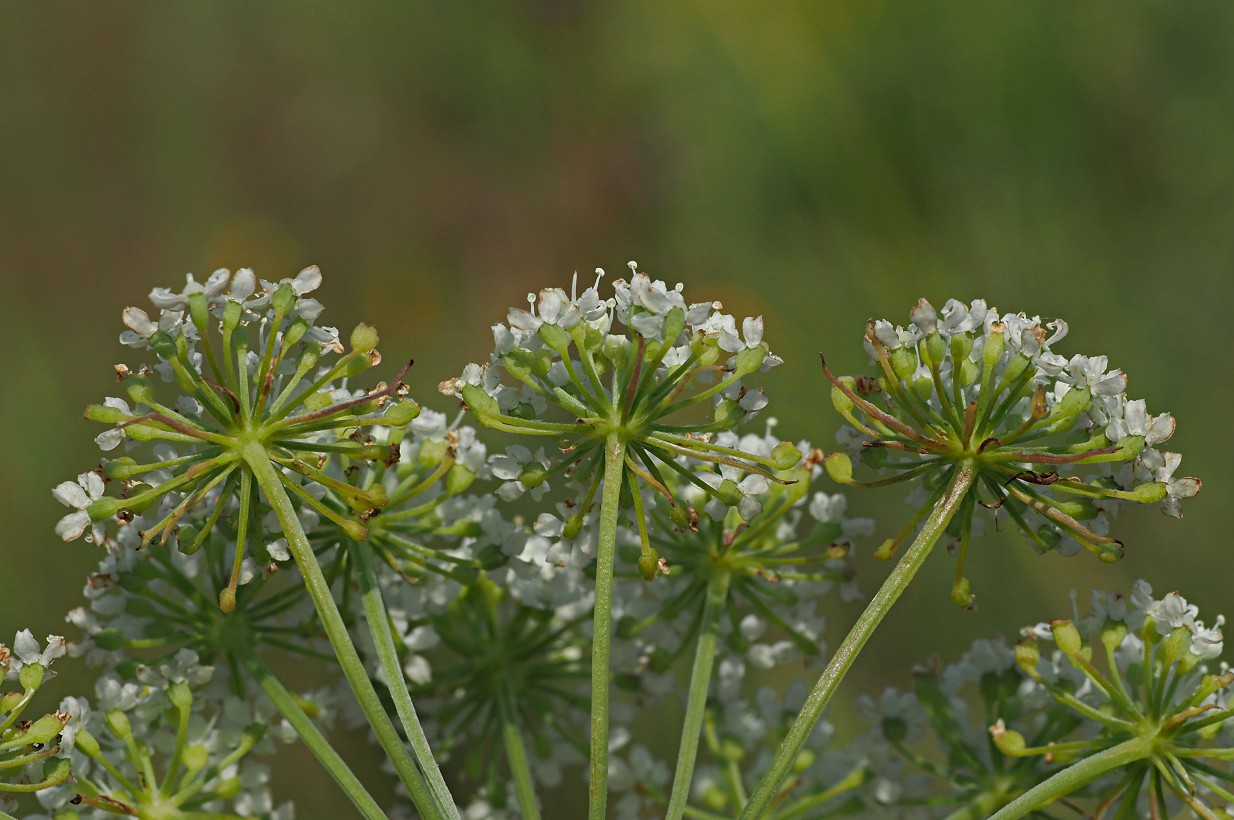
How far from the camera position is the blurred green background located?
22.3 feet

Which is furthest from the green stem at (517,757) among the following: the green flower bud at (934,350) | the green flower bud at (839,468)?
the green flower bud at (934,350)

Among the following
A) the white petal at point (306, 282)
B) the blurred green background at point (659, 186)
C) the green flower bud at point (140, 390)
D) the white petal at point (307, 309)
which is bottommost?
the green flower bud at point (140, 390)

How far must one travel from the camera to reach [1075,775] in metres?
2.89

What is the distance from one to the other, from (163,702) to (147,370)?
42.5 inches

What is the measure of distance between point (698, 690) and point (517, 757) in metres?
0.62

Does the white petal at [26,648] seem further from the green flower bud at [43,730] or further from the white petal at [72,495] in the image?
the white petal at [72,495]

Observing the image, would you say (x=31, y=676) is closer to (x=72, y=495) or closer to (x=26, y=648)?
(x=26, y=648)

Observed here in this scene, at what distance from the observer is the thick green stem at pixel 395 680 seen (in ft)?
9.12

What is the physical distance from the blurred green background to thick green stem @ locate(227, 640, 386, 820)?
2.99m

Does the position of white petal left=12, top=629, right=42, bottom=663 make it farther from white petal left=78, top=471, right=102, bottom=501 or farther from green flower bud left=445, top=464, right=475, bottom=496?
green flower bud left=445, top=464, right=475, bottom=496

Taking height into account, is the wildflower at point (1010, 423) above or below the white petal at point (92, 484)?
above

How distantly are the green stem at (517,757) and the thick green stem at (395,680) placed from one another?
1.34ft

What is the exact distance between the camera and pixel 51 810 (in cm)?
332

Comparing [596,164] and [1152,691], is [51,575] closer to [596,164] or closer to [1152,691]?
[596,164]
